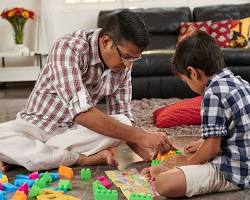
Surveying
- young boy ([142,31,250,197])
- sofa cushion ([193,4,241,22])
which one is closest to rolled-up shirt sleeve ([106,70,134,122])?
young boy ([142,31,250,197])

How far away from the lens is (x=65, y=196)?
155cm

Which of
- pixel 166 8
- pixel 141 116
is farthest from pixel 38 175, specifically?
pixel 166 8

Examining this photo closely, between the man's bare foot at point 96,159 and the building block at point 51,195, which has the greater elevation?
the building block at point 51,195

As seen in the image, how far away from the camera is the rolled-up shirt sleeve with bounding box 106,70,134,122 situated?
2.05m

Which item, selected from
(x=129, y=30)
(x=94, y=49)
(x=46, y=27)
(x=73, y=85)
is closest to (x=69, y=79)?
(x=73, y=85)

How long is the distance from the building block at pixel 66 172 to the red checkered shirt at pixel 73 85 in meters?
0.20

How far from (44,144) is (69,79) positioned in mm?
323

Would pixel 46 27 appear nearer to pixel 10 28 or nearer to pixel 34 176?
pixel 10 28

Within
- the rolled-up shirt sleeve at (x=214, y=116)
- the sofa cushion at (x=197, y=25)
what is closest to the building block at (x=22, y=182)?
the rolled-up shirt sleeve at (x=214, y=116)

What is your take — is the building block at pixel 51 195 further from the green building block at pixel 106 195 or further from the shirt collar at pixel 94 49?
the shirt collar at pixel 94 49

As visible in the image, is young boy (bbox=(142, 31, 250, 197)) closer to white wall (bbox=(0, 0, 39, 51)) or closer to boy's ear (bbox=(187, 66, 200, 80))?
boy's ear (bbox=(187, 66, 200, 80))

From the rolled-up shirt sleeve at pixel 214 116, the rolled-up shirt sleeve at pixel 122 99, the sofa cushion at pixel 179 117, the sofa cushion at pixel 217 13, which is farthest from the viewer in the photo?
the sofa cushion at pixel 217 13

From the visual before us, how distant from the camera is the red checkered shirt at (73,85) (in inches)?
70.1

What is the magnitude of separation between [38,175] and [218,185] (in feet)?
2.26
